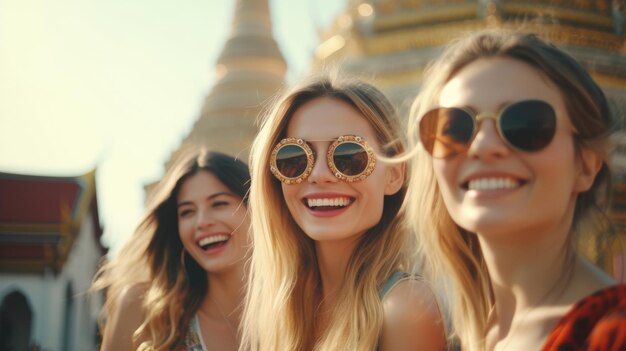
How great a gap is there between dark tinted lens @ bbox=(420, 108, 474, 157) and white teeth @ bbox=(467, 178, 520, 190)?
77 mm

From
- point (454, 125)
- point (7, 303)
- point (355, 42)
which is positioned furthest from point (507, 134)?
point (355, 42)

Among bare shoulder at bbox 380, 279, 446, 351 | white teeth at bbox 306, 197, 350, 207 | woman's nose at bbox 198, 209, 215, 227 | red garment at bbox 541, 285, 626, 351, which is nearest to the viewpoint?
red garment at bbox 541, 285, 626, 351

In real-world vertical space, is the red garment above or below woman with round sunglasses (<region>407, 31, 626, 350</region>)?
below

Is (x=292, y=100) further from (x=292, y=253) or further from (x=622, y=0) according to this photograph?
(x=622, y=0)

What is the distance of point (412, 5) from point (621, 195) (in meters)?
7.61

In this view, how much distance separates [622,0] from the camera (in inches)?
688

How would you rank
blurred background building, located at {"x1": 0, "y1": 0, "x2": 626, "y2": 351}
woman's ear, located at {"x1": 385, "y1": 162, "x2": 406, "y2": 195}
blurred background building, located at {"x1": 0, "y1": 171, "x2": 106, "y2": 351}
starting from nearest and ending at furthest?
woman's ear, located at {"x1": 385, "y1": 162, "x2": 406, "y2": 195}
blurred background building, located at {"x1": 0, "y1": 171, "x2": 106, "y2": 351}
blurred background building, located at {"x1": 0, "y1": 0, "x2": 626, "y2": 351}

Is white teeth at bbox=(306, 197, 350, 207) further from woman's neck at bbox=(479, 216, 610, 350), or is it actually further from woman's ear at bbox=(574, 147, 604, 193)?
woman's ear at bbox=(574, 147, 604, 193)

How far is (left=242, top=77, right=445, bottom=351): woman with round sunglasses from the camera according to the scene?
6.61 ft

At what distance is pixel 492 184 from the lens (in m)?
1.55

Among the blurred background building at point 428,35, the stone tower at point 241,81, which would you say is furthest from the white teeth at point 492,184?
the stone tower at point 241,81

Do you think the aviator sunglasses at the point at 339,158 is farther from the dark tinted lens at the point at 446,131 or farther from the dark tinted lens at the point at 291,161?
the dark tinted lens at the point at 446,131

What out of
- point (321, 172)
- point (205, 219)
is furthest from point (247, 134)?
point (321, 172)

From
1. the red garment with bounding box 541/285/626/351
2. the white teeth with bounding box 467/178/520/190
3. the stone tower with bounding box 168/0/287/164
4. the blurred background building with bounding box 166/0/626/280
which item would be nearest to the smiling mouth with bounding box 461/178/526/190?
the white teeth with bounding box 467/178/520/190
